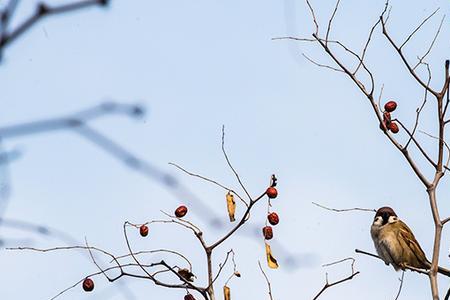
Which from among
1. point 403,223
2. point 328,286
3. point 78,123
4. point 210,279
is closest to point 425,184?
point 328,286

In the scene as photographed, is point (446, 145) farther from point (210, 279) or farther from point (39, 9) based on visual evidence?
point (39, 9)

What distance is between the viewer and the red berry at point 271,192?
4.89m

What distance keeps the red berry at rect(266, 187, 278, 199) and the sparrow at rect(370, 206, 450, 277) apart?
12.7 feet

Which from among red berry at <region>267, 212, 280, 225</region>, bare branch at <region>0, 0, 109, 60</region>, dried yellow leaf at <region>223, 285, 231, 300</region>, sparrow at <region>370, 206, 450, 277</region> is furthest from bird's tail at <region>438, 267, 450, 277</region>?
bare branch at <region>0, 0, 109, 60</region>

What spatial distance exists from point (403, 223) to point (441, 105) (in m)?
4.49

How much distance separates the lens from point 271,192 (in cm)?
492

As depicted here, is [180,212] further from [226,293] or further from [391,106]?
[391,106]

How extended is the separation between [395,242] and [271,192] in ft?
14.1

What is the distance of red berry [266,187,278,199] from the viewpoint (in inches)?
192

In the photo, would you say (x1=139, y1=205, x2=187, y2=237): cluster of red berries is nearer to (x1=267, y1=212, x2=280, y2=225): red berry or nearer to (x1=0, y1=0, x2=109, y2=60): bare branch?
(x1=267, y1=212, x2=280, y2=225): red berry

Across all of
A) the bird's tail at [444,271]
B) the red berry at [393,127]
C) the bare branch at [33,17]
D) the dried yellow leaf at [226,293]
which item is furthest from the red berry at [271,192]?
the bare branch at [33,17]

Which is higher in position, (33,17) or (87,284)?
(33,17)

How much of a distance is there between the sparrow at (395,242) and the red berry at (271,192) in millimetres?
3870

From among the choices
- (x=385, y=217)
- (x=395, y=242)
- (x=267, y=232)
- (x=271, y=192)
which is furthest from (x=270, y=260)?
(x=385, y=217)
